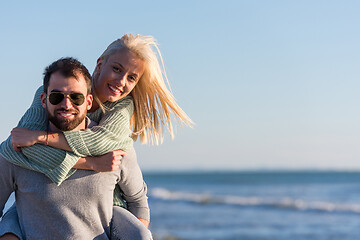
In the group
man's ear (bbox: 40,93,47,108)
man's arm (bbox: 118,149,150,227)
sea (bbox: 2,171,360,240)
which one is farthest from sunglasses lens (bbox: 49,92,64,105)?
sea (bbox: 2,171,360,240)

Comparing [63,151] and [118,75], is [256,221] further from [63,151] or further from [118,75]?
[63,151]

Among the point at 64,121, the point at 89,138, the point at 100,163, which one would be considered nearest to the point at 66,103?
the point at 64,121

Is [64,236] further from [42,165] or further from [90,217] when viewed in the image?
[42,165]

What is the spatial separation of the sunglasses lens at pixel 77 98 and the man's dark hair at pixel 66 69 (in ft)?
0.31

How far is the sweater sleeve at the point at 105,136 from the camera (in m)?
2.75

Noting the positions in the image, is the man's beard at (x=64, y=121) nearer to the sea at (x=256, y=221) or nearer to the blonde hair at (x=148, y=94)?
the blonde hair at (x=148, y=94)

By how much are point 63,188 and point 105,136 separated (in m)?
0.34

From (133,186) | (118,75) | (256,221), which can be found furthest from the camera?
(256,221)

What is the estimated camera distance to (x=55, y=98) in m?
2.67

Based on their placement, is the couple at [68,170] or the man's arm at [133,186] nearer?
the couple at [68,170]

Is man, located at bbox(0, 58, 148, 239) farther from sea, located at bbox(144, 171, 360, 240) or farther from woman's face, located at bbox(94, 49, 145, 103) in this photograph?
sea, located at bbox(144, 171, 360, 240)

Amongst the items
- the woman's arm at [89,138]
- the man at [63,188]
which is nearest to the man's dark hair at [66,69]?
the man at [63,188]

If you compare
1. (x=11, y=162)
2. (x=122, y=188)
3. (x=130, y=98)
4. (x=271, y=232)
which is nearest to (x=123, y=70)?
(x=130, y=98)

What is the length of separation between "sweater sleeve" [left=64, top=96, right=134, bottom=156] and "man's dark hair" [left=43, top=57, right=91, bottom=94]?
24 cm
